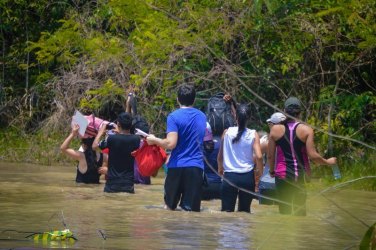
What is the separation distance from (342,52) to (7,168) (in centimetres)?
702

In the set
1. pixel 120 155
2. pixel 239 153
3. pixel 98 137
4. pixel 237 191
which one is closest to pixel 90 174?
pixel 98 137

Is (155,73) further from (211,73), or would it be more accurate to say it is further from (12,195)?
(12,195)

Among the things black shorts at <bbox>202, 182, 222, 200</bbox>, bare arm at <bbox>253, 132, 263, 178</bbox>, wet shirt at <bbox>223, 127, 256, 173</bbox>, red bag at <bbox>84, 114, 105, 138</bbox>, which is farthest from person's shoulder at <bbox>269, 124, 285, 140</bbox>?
red bag at <bbox>84, 114, 105, 138</bbox>

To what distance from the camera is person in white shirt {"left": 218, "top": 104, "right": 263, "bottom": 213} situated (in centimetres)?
1333

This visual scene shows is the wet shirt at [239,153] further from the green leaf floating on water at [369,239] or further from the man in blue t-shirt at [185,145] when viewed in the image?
the green leaf floating on water at [369,239]

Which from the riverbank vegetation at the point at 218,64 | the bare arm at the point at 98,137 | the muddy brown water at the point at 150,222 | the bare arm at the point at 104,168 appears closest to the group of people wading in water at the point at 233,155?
the muddy brown water at the point at 150,222

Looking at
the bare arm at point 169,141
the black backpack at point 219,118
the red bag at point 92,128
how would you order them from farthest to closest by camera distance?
the red bag at point 92,128 < the black backpack at point 219,118 < the bare arm at point 169,141

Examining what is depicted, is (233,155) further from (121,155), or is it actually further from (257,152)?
(121,155)

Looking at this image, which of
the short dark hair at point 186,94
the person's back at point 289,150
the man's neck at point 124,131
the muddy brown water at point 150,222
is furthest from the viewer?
the man's neck at point 124,131

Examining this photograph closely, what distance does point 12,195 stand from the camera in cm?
1559

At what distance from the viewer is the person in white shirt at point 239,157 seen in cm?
1333

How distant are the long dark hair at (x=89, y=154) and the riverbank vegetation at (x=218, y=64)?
3334 millimetres

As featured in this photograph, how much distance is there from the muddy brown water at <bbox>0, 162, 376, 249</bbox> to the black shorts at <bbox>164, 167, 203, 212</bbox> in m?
0.15

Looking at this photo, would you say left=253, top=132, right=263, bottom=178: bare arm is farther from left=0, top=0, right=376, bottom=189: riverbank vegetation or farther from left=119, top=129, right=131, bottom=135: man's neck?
left=0, top=0, right=376, bottom=189: riverbank vegetation
